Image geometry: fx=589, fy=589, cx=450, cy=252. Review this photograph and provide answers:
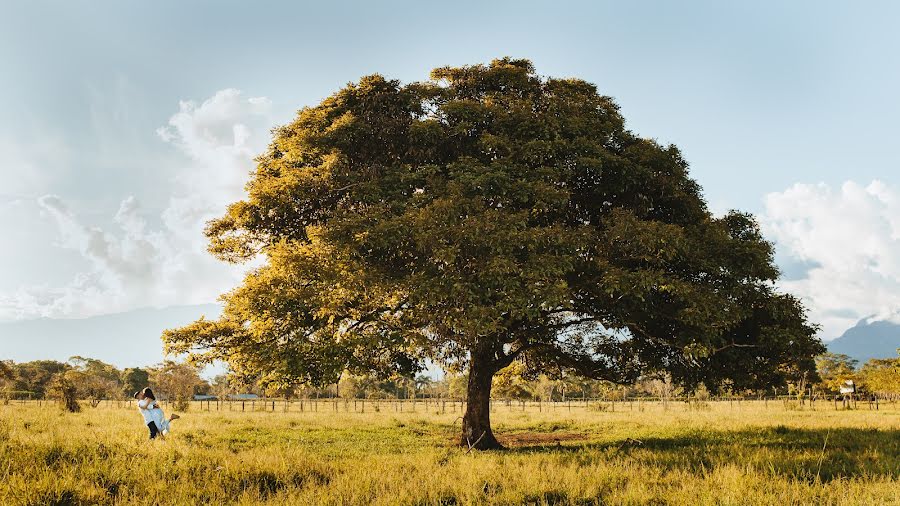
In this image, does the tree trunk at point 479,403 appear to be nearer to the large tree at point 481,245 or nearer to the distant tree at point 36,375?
the large tree at point 481,245

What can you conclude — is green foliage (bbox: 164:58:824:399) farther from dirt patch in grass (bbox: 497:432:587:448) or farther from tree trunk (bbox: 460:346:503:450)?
dirt patch in grass (bbox: 497:432:587:448)

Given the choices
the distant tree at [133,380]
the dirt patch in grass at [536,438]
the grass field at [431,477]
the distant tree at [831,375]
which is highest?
the grass field at [431,477]

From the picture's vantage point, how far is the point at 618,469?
12.0 meters

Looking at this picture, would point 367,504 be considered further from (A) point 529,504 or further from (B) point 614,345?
(B) point 614,345

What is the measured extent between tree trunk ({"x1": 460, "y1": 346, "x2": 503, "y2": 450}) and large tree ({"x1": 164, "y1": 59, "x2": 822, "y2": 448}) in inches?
4.5

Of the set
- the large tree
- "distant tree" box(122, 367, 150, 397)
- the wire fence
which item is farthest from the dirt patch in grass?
"distant tree" box(122, 367, 150, 397)

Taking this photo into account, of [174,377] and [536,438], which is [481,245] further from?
[174,377]

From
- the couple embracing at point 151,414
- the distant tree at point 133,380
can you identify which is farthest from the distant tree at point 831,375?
the distant tree at point 133,380

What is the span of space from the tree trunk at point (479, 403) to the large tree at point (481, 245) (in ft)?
0.38

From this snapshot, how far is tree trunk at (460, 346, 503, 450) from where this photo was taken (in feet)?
66.3

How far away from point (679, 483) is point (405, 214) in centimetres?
840

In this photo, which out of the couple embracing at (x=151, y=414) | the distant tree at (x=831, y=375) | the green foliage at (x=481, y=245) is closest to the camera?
the green foliage at (x=481, y=245)

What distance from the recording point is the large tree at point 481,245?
14586 mm

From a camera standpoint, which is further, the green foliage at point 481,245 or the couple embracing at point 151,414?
the couple embracing at point 151,414
